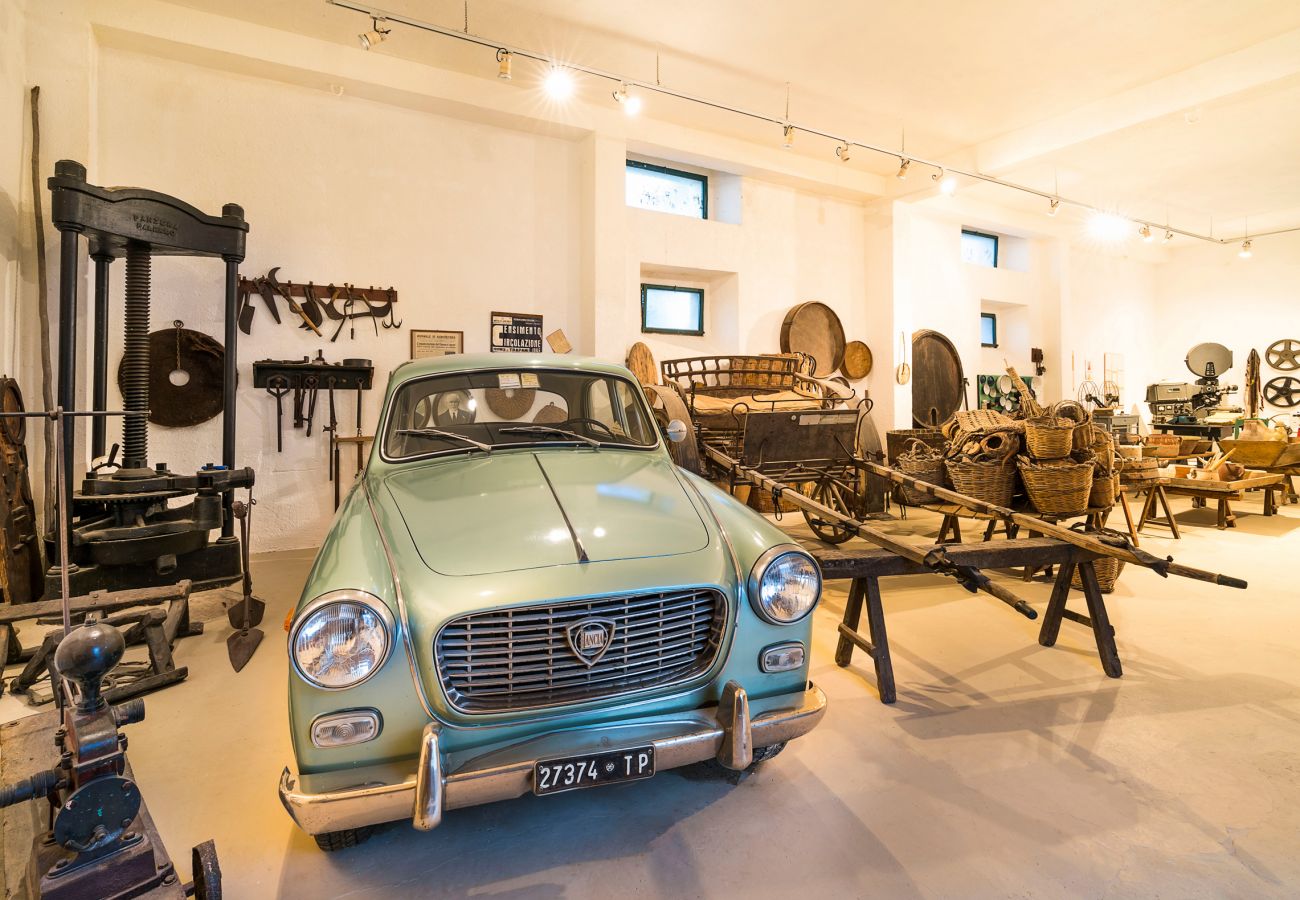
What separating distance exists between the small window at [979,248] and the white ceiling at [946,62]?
2198mm

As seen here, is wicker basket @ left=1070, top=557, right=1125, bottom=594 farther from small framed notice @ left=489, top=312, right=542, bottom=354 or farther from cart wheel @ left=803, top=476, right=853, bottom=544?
small framed notice @ left=489, top=312, right=542, bottom=354

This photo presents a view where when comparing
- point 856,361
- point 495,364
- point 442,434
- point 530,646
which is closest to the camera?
point 530,646

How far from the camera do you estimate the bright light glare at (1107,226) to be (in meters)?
8.84

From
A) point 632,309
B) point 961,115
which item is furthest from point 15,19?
point 961,115

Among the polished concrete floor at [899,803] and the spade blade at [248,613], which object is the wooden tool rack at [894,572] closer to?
the polished concrete floor at [899,803]

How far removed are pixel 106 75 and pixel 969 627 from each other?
6892mm

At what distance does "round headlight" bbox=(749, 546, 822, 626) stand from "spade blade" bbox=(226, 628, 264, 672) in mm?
2528

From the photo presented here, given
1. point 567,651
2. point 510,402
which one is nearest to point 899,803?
point 567,651

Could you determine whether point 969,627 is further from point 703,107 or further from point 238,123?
point 238,123

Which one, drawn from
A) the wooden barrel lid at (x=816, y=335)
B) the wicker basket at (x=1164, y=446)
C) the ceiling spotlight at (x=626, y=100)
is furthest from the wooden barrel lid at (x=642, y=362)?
the wicker basket at (x=1164, y=446)

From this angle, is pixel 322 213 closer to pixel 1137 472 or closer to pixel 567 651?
pixel 567 651

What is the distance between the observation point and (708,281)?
7492mm

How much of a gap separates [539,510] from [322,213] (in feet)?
15.3

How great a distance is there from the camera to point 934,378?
8.59 meters
